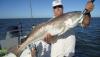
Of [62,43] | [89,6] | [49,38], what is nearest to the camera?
[89,6]

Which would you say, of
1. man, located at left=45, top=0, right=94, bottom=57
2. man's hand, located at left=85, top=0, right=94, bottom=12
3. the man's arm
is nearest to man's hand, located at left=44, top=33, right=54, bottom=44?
man, located at left=45, top=0, right=94, bottom=57

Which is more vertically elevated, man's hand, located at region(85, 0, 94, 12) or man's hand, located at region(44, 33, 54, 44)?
man's hand, located at region(85, 0, 94, 12)

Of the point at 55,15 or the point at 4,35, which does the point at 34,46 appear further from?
the point at 4,35

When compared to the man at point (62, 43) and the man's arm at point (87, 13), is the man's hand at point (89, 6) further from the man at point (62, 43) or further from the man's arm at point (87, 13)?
the man at point (62, 43)

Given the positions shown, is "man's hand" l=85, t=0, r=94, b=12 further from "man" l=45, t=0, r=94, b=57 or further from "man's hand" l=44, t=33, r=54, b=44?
"man's hand" l=44, t=33, r=54, b=44

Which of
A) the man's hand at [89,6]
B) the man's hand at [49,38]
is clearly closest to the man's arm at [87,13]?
the man's hand at [89,6]

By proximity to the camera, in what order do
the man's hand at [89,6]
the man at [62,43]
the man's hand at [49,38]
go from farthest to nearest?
1. the man at [62,43]
2. the man's hand at [49,38]
3. the man's hand at [89,6]

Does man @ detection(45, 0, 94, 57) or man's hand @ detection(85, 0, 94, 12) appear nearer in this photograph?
man's hand @ detection(85, 0, 94, 12)

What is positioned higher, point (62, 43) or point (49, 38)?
point (49, 38)

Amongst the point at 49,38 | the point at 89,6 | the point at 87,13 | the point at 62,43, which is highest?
the point at 89,6

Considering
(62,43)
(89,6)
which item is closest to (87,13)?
(89,6)

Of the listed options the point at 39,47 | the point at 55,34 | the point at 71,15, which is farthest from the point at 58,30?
the point at 39,47

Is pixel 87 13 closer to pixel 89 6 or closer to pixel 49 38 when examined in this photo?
pixel 89 6

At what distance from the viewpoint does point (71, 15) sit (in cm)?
423
